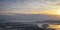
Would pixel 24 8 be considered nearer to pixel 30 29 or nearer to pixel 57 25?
pixel 30 29

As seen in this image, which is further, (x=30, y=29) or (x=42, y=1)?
(x=42, y=1)

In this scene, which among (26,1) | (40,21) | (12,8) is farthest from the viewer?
(26,1)

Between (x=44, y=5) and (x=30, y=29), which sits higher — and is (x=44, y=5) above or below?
above

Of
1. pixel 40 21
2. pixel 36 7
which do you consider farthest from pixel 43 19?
pixel 36 7

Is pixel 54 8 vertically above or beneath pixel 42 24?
above

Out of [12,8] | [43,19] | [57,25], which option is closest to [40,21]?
[43,19]

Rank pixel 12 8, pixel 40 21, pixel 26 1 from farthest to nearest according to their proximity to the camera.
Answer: pixel 26 1 < pixel 12 8 < pixel 40 21

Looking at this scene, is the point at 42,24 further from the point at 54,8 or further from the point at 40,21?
the point at 54,8

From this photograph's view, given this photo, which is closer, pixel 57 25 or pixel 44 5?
pixel 57 25
